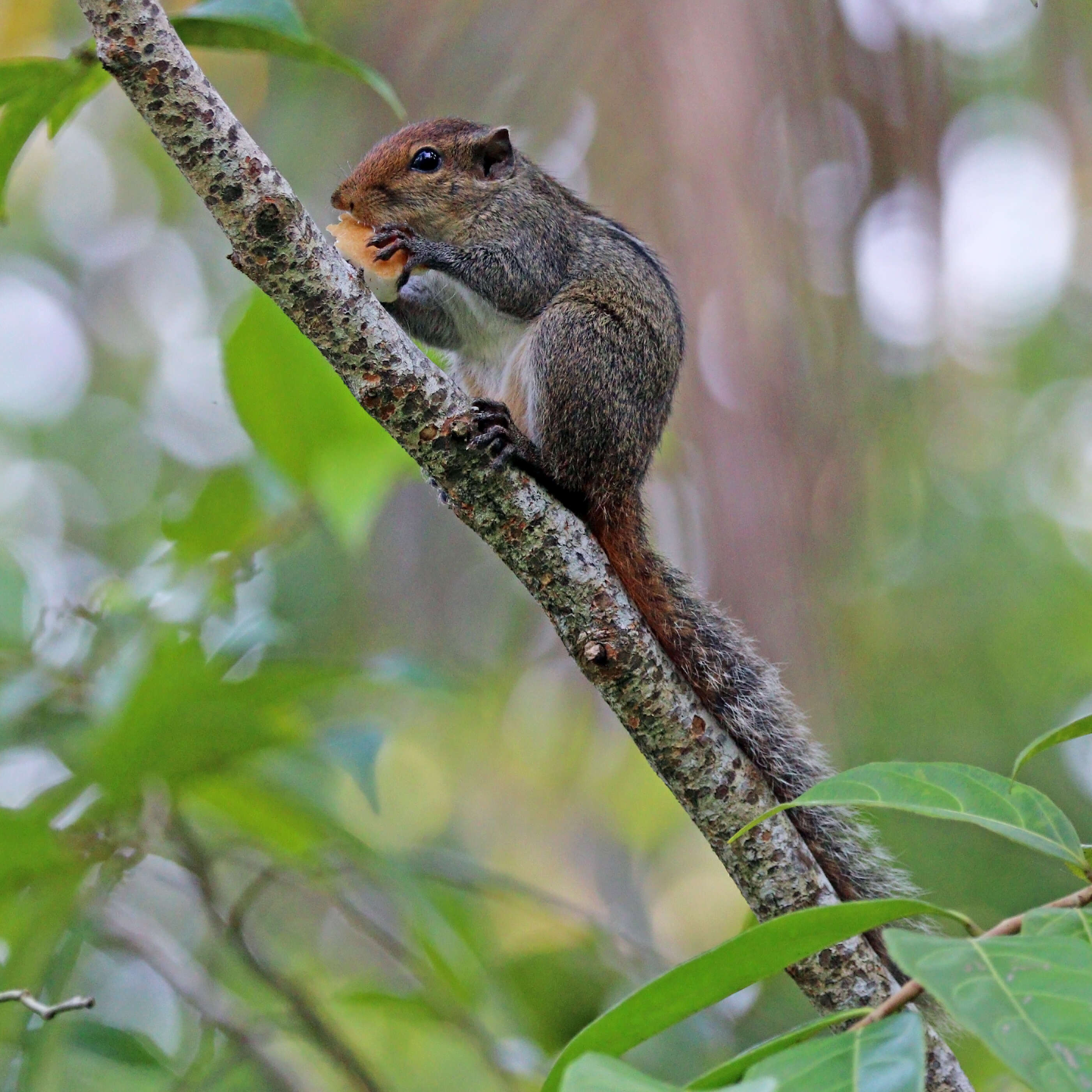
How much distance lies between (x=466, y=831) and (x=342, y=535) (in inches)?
159

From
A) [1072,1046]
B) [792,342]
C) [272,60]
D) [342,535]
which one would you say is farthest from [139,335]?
[1072,1046]

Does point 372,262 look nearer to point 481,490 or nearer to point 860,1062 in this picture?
point 481,490

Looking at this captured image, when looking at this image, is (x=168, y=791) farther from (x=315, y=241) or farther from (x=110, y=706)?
(x=315, y=241)

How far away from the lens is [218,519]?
2.22 meters

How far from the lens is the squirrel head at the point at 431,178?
10.1 ft

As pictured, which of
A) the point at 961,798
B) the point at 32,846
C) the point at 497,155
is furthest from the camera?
the point at 497,155

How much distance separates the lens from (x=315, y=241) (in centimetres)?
156

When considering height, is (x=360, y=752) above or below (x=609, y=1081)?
above

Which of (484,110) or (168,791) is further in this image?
(484,110)

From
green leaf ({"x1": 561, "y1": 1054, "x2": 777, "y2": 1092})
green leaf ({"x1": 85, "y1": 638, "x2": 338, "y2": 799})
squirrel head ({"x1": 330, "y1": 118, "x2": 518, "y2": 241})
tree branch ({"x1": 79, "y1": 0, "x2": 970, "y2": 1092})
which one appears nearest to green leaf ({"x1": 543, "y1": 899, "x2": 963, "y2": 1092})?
green leaf ({"x1": 561, "y1": 1054, "x2": 777, "y2": 1092})

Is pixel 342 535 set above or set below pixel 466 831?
below

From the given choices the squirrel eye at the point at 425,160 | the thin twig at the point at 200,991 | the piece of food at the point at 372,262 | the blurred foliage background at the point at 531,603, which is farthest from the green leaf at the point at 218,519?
the squirrel eye at the point at 425,160

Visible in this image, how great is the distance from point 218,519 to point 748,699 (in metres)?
1.07

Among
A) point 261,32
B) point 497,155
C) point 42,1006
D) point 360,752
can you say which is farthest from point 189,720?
point 497,155
